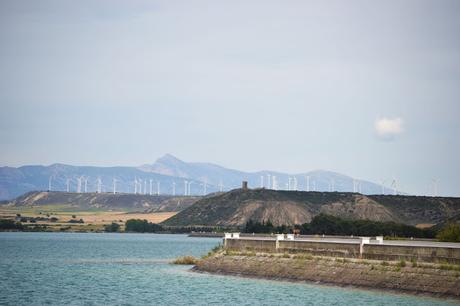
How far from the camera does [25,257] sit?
127 meters

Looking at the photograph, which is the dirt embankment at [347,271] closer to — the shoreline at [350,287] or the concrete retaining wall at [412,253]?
the shoreline at [350,287]

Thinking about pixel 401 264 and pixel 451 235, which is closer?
pixel 401 264

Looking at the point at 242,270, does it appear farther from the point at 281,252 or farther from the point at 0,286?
the point at 0,286

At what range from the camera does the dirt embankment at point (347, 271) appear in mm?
62406

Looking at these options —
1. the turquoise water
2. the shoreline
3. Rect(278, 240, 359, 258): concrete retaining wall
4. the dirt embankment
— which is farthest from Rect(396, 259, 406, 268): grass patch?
Rect(278, 240, 359, 258): concrete retaining wall

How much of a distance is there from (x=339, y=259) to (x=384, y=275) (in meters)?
7.71

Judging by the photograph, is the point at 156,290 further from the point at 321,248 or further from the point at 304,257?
the point at 321,248

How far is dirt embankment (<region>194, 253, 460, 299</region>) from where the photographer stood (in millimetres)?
62406

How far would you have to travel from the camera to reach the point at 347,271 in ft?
237

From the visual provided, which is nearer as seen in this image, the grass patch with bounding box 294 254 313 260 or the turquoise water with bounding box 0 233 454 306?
the turquoise water with bounding box 0 233 454 306

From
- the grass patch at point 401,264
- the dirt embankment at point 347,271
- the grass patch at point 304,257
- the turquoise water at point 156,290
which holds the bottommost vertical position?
the turquoise water at point 156,290

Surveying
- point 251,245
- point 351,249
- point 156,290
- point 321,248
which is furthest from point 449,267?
point 251,245

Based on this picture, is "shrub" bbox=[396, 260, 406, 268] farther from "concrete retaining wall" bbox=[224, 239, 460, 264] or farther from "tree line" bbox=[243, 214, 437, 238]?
"tree line" bbox=[243, 214, 437, 238]

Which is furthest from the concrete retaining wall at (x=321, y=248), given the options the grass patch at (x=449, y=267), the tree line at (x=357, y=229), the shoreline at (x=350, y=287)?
the tree line at (x=357, y=229)
